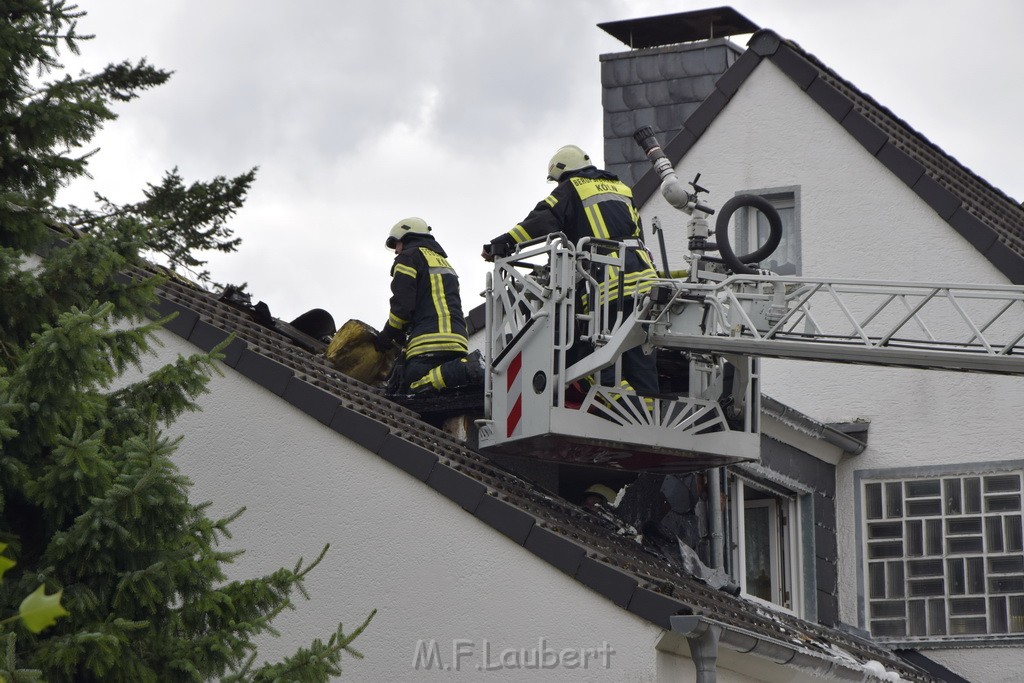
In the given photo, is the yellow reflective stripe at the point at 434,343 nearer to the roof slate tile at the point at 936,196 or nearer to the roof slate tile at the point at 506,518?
the roof slate tile at the point at 506,518

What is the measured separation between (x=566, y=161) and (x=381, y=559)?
348 centimetres

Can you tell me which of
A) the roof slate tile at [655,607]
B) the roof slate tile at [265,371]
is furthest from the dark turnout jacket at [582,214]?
the roof slate tile at [655,607]

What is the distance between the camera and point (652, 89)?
20.5m

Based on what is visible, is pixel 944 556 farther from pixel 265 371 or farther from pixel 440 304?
pixel 265 371

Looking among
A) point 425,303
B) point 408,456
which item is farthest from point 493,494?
point 425,303

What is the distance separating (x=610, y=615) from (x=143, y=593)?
3.07 m

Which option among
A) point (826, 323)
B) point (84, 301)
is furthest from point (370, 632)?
point (826, 323)

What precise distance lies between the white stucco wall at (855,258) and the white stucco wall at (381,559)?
16.2 feet

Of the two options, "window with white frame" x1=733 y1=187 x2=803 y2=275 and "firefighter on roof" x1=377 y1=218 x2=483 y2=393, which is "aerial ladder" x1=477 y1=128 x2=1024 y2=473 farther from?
"window with white frame" x1=733 y1=187 x2=803 y2=275

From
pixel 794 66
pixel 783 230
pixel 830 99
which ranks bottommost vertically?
pixel 783 230

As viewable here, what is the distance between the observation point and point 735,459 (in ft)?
37.9

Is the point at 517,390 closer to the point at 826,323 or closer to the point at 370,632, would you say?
the point at 370,632

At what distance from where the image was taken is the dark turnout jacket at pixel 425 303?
12.8m

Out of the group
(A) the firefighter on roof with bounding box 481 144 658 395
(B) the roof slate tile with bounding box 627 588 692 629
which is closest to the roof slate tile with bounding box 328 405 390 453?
(B) the roof slate tile with bounding box 627 588 692 629
